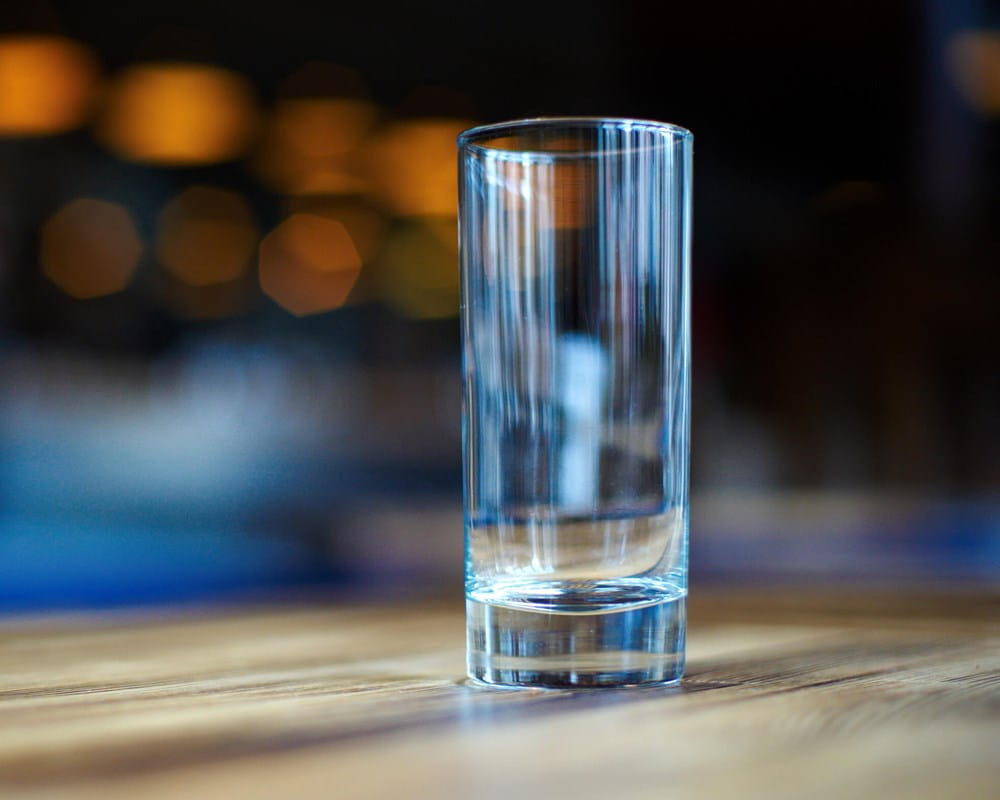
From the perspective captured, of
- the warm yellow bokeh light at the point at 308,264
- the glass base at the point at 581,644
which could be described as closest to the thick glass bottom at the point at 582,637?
the glass base at the point at 581,644

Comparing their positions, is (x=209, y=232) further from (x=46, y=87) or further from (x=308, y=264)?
(x=46, y=87)

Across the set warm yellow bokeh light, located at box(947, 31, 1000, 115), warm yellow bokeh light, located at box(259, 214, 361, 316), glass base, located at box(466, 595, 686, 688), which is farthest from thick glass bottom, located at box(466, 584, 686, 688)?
warm yellow bokeh light, located at box(259, 214, 361, 316)

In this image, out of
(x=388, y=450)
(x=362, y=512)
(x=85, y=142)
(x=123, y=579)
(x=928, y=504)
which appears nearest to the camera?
(x=928, y=504)

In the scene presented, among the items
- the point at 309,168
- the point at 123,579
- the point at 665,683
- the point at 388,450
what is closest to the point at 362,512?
the point at 388,450

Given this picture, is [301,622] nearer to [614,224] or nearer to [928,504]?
[614,224]

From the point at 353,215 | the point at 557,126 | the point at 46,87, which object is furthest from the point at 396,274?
the point at 557,126

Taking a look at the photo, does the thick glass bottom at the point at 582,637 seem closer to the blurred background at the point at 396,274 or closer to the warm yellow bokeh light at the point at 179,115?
the blurred background at the point at 396,274

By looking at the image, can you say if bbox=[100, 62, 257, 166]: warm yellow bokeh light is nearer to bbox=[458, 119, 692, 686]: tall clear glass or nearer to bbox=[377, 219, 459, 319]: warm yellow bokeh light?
bbox=[377, 219, 459, 319]: warm yellow bokeh light
